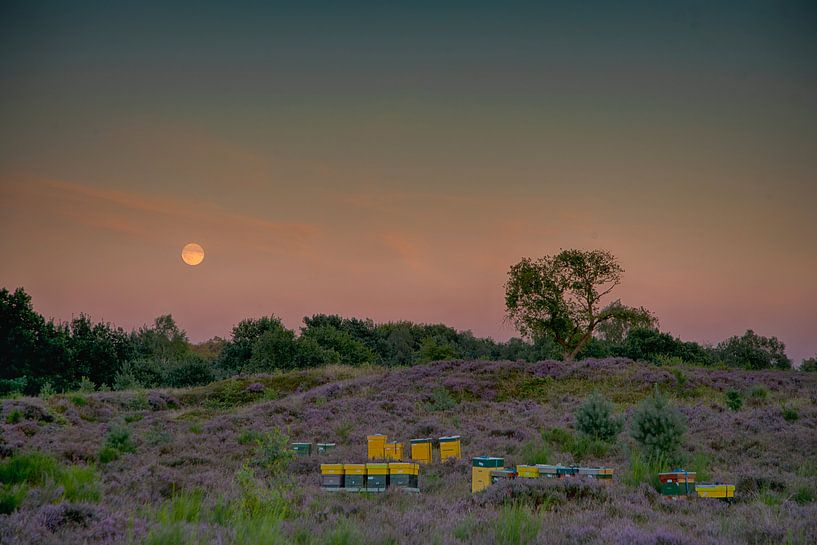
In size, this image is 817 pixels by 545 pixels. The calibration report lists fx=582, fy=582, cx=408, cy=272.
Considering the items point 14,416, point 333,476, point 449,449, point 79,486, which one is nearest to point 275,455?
point 333,476

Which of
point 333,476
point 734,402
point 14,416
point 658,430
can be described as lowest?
point 333,476

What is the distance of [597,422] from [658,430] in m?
3.97

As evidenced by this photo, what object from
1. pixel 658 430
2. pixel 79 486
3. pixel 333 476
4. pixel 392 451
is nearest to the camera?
pixel 79 486

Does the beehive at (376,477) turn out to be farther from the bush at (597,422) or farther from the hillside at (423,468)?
the bush at (597,422)

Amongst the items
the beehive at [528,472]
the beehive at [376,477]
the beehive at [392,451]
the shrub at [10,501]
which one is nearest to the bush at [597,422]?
the beehive at [392,451]

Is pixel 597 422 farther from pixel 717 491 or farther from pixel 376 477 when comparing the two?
pixel 376 477

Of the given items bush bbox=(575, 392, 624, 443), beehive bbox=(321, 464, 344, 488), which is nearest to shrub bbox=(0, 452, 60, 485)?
beehive bbox=(321, 464, 344, 488)

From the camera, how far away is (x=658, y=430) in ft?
44.2

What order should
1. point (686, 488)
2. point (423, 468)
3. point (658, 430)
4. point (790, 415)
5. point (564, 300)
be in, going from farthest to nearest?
point (564, 300) < point (790, 415) < point (423, 468) < point (658, 430) < point (686, 488)

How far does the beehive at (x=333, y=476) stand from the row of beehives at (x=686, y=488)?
6149mm

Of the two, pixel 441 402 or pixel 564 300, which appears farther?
pixel 564 300

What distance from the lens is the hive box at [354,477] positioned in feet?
38.3

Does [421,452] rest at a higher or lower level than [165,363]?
lower

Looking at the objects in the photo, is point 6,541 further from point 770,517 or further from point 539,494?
point 770,517
